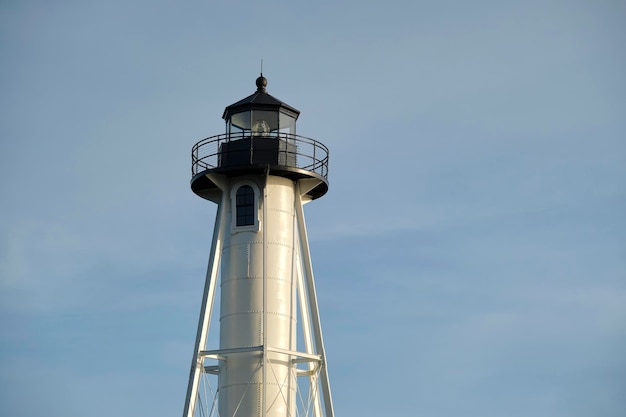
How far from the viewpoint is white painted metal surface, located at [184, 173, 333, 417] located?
48406 millimetres

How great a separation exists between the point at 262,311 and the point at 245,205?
3.82 m

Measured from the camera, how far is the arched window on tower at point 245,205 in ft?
165

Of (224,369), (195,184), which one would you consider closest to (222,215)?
(195,184)

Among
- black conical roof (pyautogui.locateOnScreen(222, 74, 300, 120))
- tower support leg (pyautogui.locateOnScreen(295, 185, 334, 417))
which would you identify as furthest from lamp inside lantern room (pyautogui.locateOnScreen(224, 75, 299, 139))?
tower support leg (pyautogui.locateOnScreen(295, 185, 334, 417))

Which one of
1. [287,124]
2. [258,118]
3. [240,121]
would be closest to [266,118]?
[258,118]

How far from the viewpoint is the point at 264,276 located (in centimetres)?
4912

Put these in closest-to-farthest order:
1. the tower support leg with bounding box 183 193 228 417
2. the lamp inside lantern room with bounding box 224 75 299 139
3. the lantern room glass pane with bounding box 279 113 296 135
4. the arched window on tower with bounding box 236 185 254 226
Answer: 1. the tower support leg with bounding box 183 193 228 417
2. the arched window on tower with bounding box 236 185 254 226
3. the lamp inside lantern room with bounding box 224 75 299 139
4. the lantern room glass pane with bounding box 279 113 296 135

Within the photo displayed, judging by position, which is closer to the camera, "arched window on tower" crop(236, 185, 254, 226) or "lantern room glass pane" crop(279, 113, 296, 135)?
"arched window on tower" crop(236, 185, 254, 226)

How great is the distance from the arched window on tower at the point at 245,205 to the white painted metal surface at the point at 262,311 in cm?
18

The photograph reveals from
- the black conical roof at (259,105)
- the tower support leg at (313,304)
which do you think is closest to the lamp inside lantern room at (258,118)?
the black conical roof at (259,105)

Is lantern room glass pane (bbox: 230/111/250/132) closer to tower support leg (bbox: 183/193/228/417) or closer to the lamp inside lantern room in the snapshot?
the lamp inside lantern room

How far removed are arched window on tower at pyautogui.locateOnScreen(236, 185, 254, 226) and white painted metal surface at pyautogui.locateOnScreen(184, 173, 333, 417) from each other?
183 mm

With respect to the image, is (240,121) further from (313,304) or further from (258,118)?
(313,304)

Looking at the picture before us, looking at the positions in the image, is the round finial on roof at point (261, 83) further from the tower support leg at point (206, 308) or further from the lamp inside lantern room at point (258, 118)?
the tower support leg at point (206, 308)
